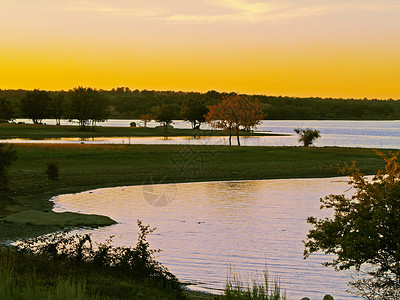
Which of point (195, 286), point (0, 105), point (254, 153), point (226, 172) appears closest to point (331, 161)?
point (254, 153)

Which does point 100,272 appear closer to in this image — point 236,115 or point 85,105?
point 236,115

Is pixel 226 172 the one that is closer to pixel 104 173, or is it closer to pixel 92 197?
pixel 104 173

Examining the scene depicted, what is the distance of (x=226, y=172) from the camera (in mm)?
45750

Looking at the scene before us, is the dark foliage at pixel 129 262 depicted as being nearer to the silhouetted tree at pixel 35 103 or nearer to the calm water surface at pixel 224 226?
the calm water surface at pixel 224 226

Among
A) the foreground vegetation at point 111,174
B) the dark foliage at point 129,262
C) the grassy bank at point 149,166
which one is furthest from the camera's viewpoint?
the grassy bank at point 149,166

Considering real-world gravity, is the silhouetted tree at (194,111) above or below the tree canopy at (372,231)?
above

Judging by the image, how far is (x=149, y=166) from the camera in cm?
4691

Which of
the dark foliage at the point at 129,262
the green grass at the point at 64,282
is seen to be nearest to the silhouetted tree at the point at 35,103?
the dark foliage at the point at 129,262

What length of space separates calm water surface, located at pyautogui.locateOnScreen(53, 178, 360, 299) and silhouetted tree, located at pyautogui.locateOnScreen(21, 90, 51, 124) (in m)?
118

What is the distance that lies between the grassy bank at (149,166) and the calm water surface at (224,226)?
7.43ft

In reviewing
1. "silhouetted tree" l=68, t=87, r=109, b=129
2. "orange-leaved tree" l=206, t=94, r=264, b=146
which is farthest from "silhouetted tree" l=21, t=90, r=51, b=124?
"orange-leaved tree" l=206, t=94, r=264, b=146

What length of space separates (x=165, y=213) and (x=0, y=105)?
412 ft

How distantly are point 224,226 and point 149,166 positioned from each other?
23.4 meters

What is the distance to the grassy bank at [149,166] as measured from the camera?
115ft
